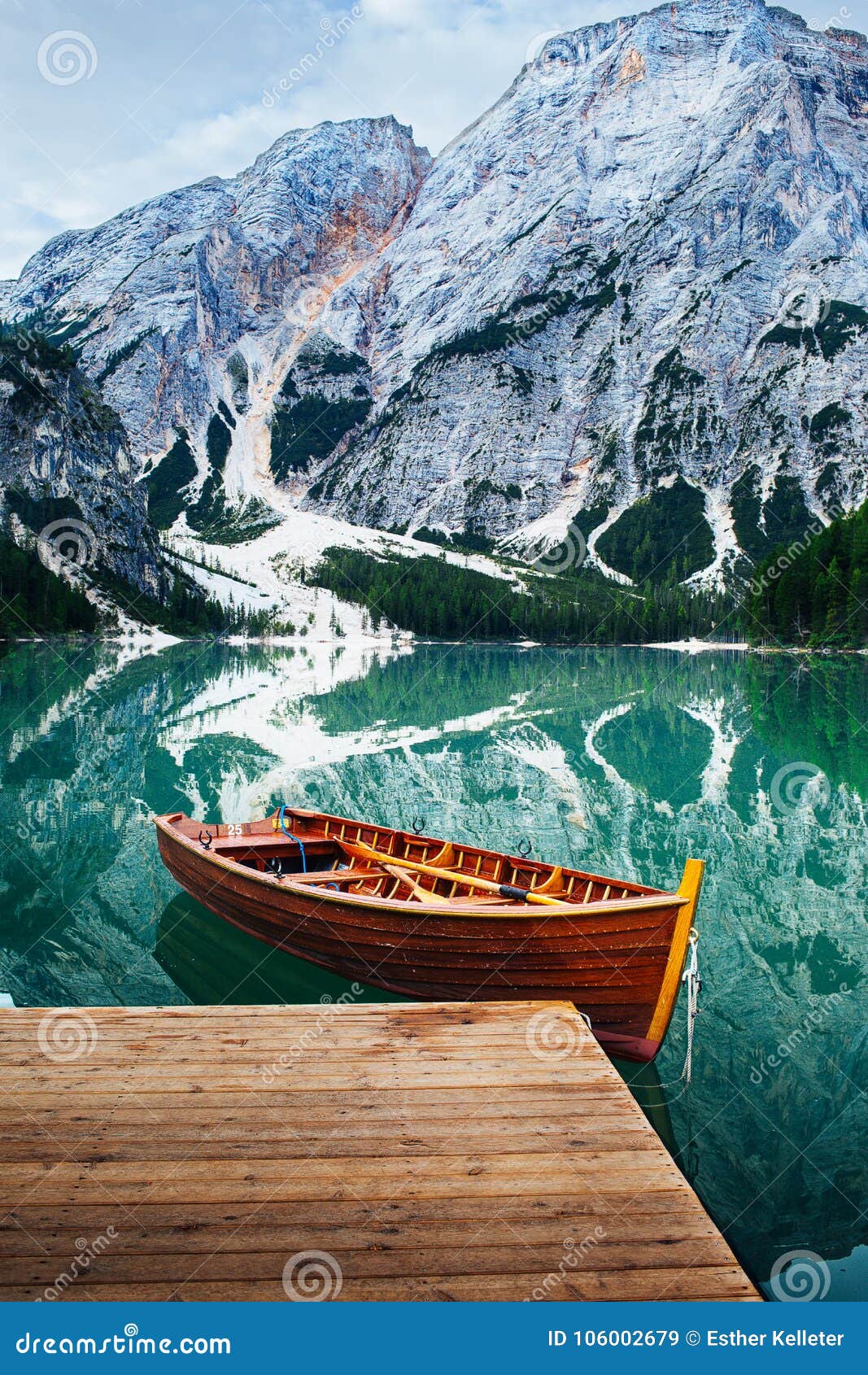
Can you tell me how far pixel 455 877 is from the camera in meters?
11.5

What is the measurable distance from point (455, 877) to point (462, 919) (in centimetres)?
175

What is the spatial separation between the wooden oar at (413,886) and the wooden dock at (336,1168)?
2743 mm

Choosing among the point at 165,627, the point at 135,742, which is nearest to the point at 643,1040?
the point at 135,742

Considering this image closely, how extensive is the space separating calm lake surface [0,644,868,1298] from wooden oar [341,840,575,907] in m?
2.09

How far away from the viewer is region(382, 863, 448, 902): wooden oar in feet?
35.8

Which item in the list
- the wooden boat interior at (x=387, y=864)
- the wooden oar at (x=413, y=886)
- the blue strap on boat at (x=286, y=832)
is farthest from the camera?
the blue strap on boat at (x=286, y=832)

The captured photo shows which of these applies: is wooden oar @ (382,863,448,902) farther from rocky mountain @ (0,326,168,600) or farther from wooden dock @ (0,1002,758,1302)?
rocky mountain @ (0,326,168,600)

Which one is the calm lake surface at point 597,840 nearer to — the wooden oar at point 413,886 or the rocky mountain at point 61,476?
the wooden oar at point 413,886

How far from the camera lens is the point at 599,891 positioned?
35.1 feet

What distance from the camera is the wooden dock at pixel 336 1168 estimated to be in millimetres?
4527

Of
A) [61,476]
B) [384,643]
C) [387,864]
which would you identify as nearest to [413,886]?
[387,864]

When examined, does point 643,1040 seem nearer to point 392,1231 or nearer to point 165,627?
point 392,1231

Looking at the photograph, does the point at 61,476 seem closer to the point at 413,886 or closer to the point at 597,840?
the point at 597,840

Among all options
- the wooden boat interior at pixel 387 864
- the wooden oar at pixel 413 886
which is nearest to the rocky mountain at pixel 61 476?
the wooden boat interior at pixel 387 864
